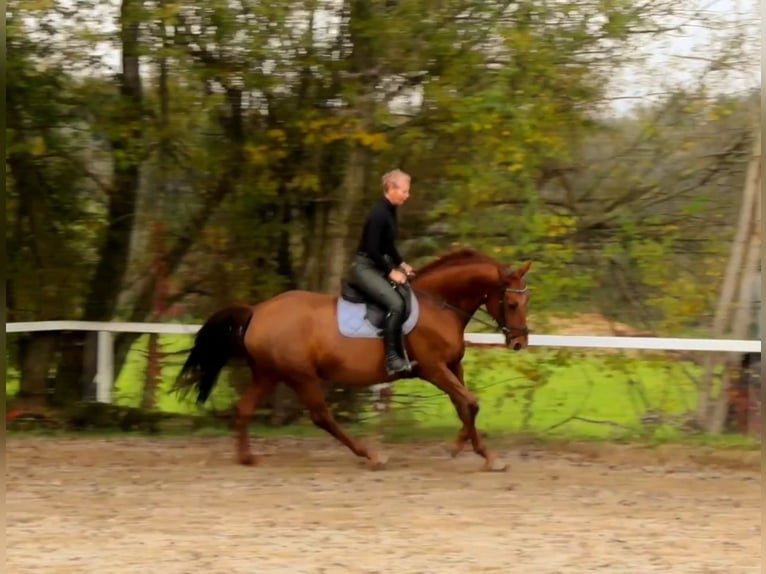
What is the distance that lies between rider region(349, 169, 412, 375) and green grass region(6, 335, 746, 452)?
79.2 inches

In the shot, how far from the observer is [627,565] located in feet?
19.4

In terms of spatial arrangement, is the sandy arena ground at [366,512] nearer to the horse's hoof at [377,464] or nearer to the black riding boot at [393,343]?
the horse's hoof at [377,464]

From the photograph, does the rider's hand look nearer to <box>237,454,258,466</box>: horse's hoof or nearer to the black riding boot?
the black riding boot

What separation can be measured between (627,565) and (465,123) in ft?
15.6

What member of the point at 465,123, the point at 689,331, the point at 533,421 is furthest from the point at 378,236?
the point at 689,331

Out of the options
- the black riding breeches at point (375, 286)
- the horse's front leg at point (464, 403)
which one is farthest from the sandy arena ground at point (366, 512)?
the black riding breeches at point (375, 286)

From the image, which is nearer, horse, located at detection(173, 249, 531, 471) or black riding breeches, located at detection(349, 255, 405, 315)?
black riding breeches, located at detection(349, 255, 405, 315)

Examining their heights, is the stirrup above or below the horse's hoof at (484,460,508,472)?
above

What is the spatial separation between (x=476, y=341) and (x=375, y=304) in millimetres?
1857

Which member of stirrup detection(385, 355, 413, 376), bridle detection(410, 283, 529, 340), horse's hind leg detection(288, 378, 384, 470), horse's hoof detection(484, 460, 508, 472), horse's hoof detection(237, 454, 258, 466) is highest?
bridle detection(410, 283, 529, 340)

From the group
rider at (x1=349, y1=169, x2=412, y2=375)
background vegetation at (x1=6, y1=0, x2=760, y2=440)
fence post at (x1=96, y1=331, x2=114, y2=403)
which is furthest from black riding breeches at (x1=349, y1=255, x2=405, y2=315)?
fence post at (x1=96, y1=331, x2=114, y2=403)

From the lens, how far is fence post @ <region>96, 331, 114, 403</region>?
1077 cm

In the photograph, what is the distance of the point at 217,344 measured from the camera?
8.96 m

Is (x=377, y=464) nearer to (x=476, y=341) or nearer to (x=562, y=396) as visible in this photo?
(x=476, y=341)
